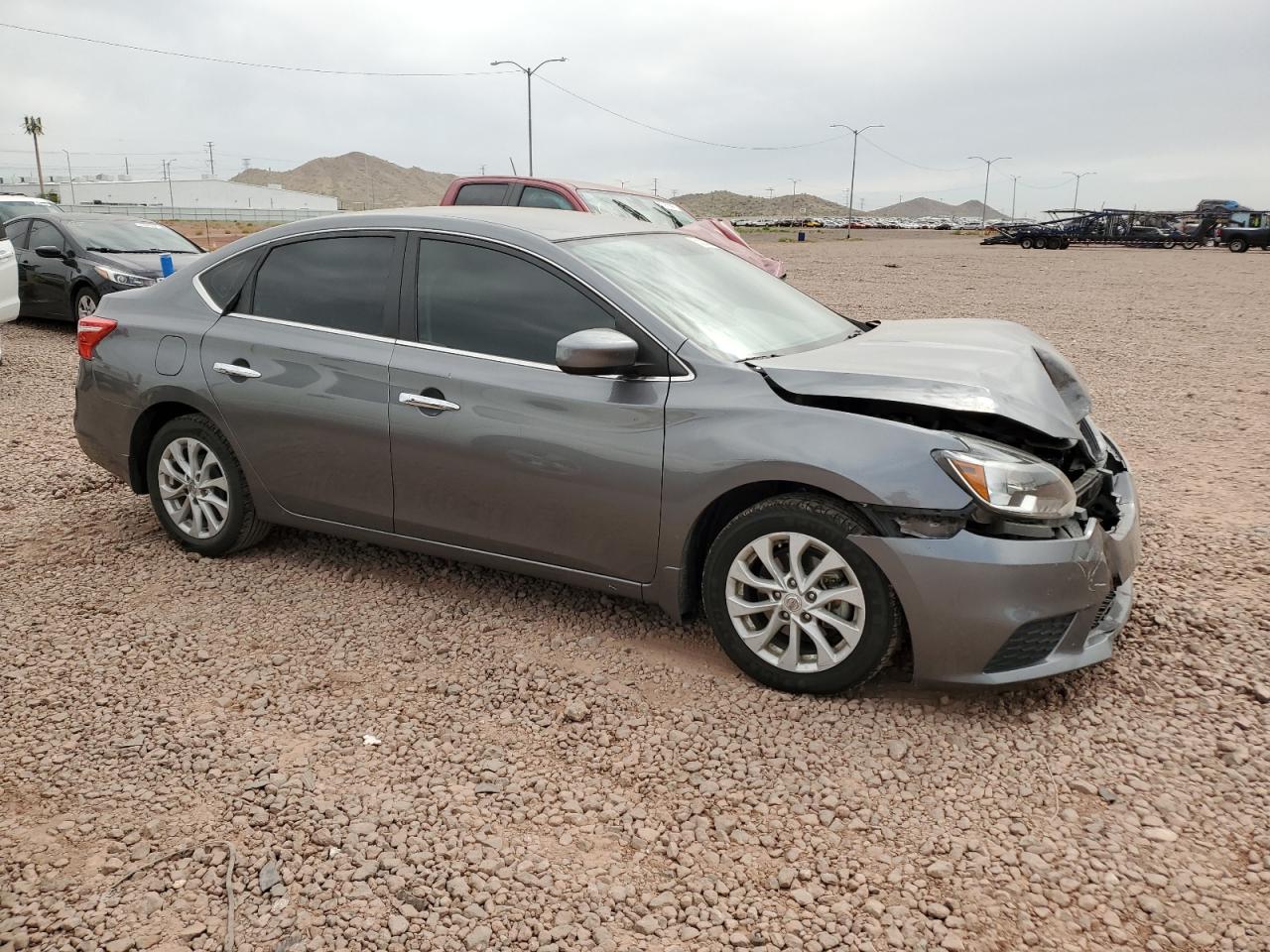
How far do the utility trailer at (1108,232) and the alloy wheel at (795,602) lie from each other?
45048mm

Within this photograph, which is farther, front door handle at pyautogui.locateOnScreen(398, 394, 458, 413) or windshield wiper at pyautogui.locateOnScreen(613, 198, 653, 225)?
windshield wiper at pyautogui.locateOnScreen(613, 198, 653, 225)

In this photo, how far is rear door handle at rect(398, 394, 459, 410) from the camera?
12.9 feet

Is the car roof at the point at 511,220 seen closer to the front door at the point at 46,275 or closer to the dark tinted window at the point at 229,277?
the dark tinted window at the point at 229,277

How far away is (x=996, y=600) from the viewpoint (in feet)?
10.3

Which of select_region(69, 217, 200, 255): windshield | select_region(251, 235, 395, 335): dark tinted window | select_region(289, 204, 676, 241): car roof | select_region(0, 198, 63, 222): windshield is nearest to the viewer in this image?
select_region(289, 204, 676, 241): car roof

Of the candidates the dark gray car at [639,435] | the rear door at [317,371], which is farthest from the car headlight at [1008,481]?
the rear door at [317,371]

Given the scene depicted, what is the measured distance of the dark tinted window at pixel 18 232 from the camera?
40.0 feet

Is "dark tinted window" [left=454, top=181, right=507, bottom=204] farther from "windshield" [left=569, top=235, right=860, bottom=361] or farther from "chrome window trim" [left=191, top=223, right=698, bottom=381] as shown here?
"windshield" [left=569, top=235, right=860, bottom=361]

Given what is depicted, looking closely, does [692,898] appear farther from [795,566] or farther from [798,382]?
[798,382]

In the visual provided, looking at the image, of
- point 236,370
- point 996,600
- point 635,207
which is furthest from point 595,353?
point 635,207

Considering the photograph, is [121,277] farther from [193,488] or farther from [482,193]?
[193,488]

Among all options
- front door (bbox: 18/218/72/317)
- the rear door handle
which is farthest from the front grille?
front door (bbox: 18/218/72/317)

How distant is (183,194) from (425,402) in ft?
404

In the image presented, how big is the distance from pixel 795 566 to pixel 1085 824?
1138 mm
